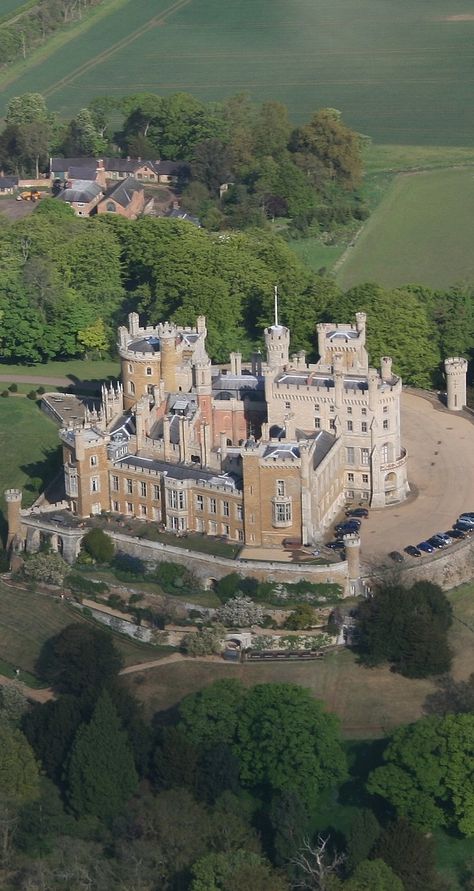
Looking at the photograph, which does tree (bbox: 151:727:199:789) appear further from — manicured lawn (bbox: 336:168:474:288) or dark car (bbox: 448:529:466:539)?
manicured lawn (bbox: 336:168:474:288)

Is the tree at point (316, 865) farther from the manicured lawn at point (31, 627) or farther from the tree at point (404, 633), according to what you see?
the manicured lawn at point (31, 627)

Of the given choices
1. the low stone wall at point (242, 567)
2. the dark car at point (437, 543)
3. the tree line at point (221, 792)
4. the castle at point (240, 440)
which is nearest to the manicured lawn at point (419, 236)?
the castle at point (240, 440)

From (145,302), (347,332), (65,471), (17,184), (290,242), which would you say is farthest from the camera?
(17,184)

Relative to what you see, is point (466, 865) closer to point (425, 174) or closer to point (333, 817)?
point (333, 817)

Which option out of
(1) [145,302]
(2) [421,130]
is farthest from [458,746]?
(2) [421,130]

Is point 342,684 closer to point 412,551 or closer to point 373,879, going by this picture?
point 412,551
